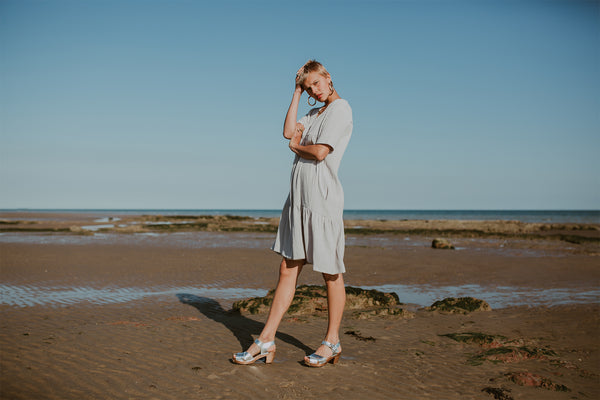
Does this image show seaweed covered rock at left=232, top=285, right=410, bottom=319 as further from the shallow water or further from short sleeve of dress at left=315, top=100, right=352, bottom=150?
short sleeve of dress at left=315, top=100, right=352, bottom=150

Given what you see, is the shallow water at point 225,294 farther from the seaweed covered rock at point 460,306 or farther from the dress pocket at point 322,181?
the dress pocket at point 322,181

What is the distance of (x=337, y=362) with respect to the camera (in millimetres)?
4207

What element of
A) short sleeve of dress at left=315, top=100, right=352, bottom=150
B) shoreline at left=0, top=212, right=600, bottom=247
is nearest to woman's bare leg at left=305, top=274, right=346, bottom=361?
short sleeve of dress at left=315, top=100, right=352, bottom=150

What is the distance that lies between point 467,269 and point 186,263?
26.4 feet

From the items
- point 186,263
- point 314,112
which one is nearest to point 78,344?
A: point 314,112

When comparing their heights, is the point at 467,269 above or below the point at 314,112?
below

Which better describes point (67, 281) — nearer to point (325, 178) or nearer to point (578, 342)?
point (325, 178)

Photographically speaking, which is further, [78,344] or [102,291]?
[102,291]

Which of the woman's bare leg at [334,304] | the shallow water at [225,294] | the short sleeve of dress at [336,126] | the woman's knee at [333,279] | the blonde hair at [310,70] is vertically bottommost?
the shallow water at [225,294]

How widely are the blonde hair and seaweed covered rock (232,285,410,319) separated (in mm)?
3473

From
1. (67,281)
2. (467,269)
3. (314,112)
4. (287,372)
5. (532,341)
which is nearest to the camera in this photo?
(287,372)

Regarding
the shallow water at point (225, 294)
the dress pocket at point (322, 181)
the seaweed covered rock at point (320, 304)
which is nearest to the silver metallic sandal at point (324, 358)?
the dress pocket at point (322, 181)

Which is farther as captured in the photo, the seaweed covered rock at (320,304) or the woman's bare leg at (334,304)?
the seaweed covered rock at (320,304)

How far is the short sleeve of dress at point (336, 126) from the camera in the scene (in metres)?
4.02
